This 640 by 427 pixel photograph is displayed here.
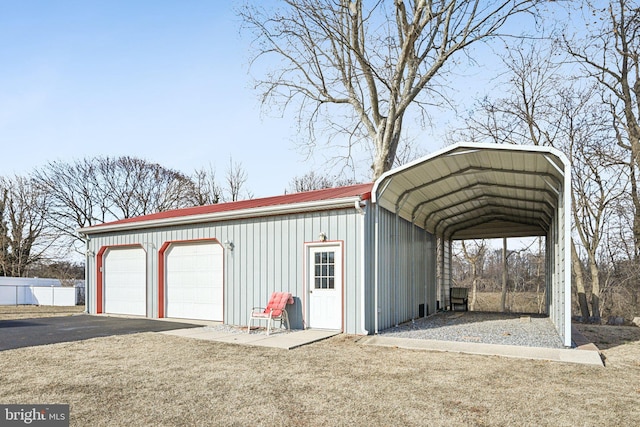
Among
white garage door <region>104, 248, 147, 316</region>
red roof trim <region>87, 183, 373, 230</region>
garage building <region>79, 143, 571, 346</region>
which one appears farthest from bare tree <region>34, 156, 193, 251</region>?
red roof trim <region>87, 183, 373, 230</region>

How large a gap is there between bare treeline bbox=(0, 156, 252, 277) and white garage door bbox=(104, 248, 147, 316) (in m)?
14.9

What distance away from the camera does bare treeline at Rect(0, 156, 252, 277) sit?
82.5 ft

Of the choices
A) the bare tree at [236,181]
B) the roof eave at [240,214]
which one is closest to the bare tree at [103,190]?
the bare tree at [236,181]

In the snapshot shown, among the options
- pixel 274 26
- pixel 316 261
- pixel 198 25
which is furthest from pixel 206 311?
pixel 274 26

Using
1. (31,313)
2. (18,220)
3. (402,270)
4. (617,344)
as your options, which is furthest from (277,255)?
(18,220)

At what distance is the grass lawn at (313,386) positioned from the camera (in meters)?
3.96

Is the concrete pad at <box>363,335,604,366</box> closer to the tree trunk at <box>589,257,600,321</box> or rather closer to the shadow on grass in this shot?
the shadow on grass

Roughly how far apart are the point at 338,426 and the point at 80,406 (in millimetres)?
2379

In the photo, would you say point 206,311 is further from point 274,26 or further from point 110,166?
point 110,166

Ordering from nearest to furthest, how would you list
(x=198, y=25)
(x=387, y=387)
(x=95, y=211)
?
(x=387, y=387) → (x=198, y=25) → (x=95, y=211)

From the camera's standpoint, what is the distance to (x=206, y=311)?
428 inches

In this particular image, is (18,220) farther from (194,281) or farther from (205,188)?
(194,281)

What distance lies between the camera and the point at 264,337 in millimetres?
8289

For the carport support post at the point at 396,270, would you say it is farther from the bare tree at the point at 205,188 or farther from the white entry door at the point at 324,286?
the bare tree at the point at 205,188
